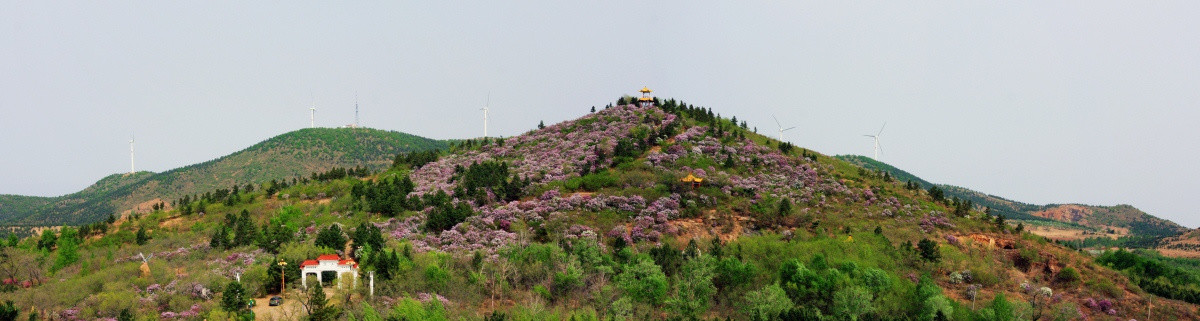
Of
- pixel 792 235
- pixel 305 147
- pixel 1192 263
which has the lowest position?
pixel 1192 263

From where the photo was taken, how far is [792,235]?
233ft

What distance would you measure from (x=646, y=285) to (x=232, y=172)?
13581cm

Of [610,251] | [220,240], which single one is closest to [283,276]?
[220,240]

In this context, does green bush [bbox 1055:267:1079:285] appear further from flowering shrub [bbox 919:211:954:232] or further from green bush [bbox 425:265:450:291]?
green bush [bbox 425:265:450:291]

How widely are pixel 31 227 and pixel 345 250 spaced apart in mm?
113274

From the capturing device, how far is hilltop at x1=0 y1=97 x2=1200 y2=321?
52.9m

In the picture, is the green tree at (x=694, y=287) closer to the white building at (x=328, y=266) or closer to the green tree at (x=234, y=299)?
the white building at (x=328, y=266)

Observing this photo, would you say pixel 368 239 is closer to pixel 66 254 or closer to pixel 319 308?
pixel 319 308

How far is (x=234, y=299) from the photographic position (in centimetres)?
4712

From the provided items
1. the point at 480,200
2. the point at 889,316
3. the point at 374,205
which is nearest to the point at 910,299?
the point at 889,316

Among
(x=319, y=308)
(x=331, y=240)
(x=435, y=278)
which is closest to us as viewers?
(x=319, y=308)

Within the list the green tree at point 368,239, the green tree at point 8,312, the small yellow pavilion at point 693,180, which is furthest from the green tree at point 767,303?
the green tree at point 8,312

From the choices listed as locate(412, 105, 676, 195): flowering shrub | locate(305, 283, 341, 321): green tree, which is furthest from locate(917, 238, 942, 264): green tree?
locate(305, 283, 341, 321): green tree

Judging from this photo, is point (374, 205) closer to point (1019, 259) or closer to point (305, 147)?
point (1019, 259)
